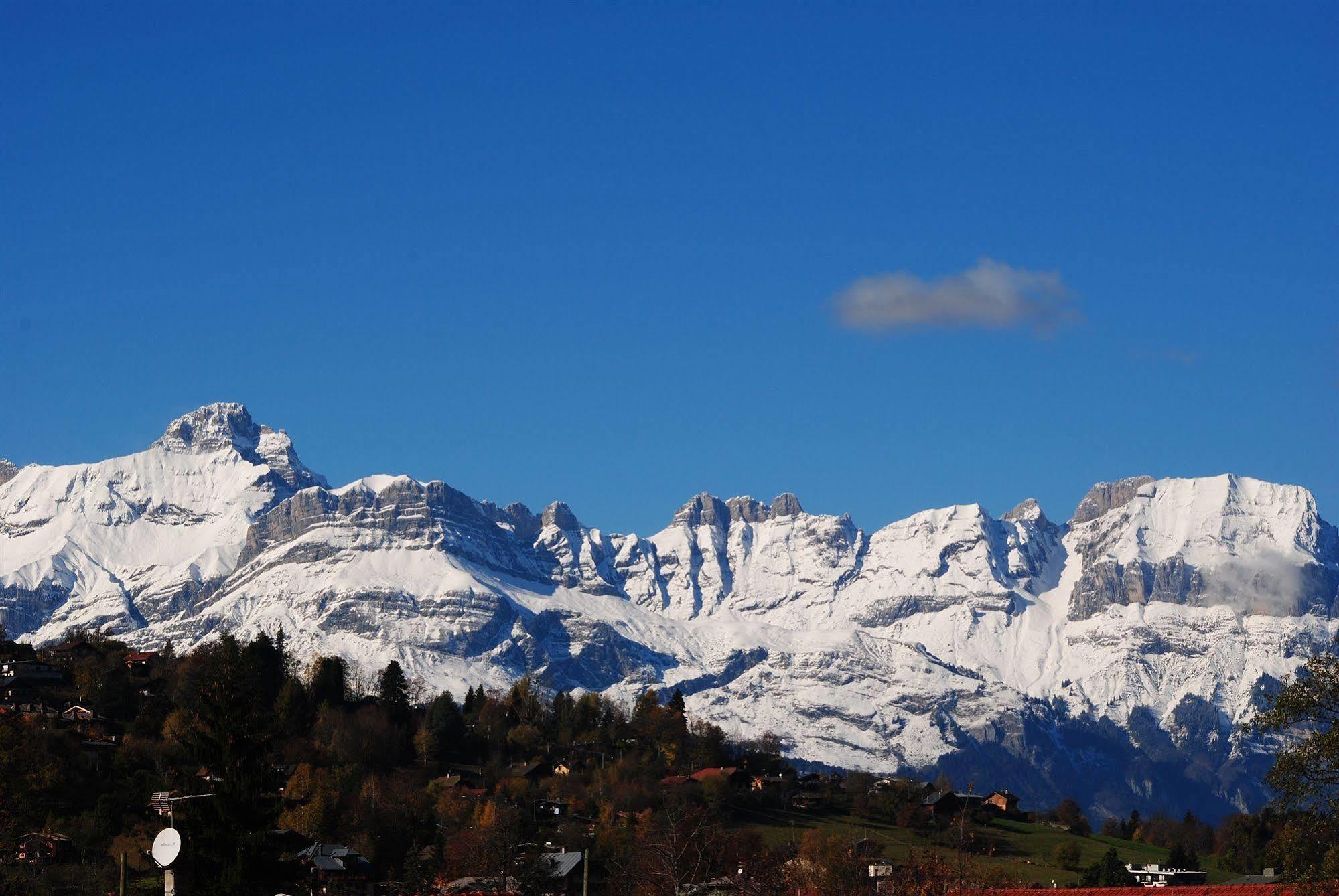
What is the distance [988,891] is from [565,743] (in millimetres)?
121867

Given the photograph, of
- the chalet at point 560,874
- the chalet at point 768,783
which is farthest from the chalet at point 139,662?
the chalet at point 560,874

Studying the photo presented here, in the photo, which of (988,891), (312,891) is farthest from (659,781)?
(988,891)

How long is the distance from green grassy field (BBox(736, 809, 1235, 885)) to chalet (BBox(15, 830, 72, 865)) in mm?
45350

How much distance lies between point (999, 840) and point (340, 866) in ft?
226

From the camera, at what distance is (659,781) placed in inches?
5920

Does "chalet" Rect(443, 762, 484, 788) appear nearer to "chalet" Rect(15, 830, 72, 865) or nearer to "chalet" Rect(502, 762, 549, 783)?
"chalet" Rect(502, 762, 549, 783)

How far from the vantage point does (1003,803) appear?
176 m

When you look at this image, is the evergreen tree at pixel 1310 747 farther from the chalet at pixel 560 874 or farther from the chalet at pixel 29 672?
the chalet at pixel 29 672

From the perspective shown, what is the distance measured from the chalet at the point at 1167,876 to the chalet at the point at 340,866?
5078cm

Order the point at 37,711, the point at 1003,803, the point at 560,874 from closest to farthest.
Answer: the point at 560,874, the point at 37,711, the point at 1003,803

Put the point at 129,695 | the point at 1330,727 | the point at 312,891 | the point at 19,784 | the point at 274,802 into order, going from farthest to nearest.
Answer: the point at 129,695 → the point at 19,784 → the point at 312,891 → the point at 274,802 → the point at 1330,727

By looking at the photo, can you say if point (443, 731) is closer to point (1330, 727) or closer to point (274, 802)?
point (274, 802)

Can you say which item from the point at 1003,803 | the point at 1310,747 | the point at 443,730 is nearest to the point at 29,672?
the point at 443,730

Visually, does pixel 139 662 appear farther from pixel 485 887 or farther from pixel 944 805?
pixel 485 887
